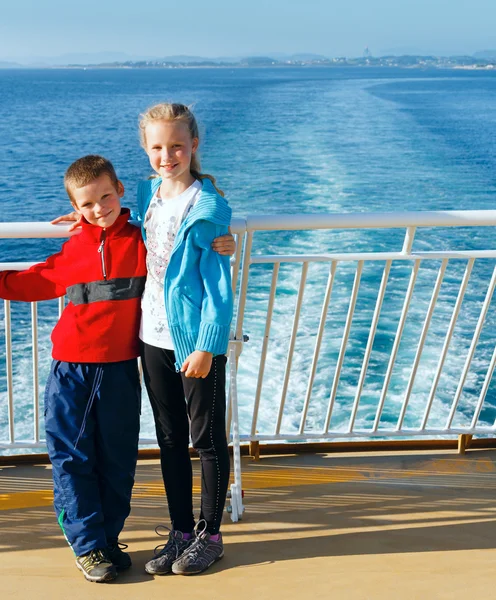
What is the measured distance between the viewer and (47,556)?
2363mm

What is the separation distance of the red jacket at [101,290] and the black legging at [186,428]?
0.11m

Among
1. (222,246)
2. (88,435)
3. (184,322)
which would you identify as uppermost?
(222,246)

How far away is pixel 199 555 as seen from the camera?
2264mm

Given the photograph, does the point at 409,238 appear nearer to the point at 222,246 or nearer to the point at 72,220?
the point at 222,246

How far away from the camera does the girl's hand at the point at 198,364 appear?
79.9 inches

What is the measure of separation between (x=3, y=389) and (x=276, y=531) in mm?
3169

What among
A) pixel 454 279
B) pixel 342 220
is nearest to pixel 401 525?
pixel 342 220

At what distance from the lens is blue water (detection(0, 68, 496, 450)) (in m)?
5.39

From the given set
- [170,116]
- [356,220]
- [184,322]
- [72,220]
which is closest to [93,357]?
[184,322]

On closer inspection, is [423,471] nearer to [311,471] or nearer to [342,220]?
[311,471]

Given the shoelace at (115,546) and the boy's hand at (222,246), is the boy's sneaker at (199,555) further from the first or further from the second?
the boy's hand at (222,246)

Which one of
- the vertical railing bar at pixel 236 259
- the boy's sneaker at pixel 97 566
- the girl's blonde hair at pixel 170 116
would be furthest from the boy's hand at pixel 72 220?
the boy's sneaker at pixel 97 566

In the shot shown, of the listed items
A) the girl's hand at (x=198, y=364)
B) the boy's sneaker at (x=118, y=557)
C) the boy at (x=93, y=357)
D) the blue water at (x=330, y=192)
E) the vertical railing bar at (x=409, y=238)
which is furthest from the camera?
the blue water at (x=330, y=192)

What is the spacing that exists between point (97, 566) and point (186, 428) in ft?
1.59
